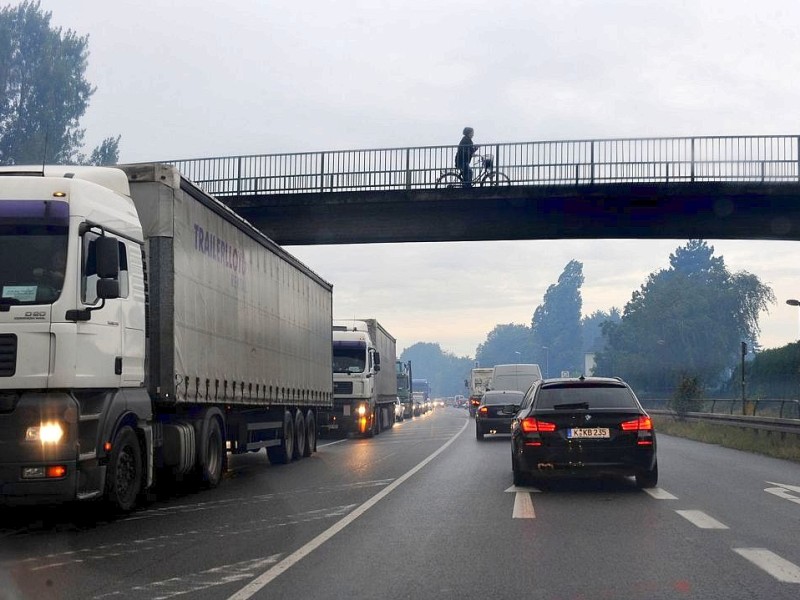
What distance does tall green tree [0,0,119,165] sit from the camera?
66000 millimetres

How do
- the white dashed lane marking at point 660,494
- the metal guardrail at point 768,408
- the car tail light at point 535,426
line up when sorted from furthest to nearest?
the metal guardrail at point 768,408
the car tail light at point 535,426
the white dashed lane marking at point 660,494

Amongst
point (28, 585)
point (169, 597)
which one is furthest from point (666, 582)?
point (28, 585)

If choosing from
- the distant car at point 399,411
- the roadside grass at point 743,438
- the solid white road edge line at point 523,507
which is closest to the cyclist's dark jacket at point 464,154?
the roadside grass at point 743,438

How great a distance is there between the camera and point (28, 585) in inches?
285

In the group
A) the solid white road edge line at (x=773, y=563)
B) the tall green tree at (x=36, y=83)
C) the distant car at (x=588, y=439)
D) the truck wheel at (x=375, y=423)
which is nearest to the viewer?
the solid white road edge line at (x=773, y=563)

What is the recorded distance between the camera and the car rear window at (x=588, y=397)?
13578 millimetres

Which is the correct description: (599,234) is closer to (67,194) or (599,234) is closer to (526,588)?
(67,194)

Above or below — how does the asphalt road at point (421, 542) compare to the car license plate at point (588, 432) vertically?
below

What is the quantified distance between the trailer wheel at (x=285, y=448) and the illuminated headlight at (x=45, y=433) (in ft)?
32.7

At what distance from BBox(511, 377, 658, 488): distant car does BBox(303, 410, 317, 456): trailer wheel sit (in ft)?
29.3

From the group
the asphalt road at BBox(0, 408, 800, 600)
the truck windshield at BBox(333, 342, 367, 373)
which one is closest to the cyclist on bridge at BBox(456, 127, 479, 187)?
the truck windshield at BBox(333, 342, 367, 373)

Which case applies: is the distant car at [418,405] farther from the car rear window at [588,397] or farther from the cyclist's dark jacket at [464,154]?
the car rear window at [588,397]

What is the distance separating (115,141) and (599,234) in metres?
50.4

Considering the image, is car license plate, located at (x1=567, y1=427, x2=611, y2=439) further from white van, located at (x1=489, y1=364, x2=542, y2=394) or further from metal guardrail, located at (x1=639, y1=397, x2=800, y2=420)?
→ white van, located at (x1=489, y1=364, x2=542, y2=394)
